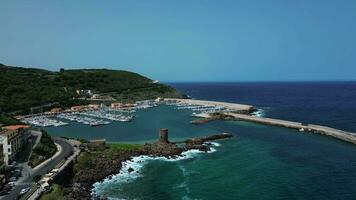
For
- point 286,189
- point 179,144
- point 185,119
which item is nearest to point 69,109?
point 185,119

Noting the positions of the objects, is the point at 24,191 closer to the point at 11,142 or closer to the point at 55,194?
the point at 55,194

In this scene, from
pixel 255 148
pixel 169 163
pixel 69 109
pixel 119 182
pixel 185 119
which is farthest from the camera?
pixel 69 109

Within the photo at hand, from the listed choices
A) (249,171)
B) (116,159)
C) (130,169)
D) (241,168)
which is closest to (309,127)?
(241,168)

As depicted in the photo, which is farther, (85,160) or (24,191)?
(85,160)

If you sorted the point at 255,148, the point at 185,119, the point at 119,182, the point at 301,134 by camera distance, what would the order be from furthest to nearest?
the point at 185,119, the point at 301,134, the point at 255,148, the point at 119,182

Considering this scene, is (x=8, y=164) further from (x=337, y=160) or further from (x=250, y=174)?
(x=337, y=160)

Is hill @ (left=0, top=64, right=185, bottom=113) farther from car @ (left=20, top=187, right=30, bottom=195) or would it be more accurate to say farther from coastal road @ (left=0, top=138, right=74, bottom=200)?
car @ (left=20, top=187, right=30, bottom=195)
